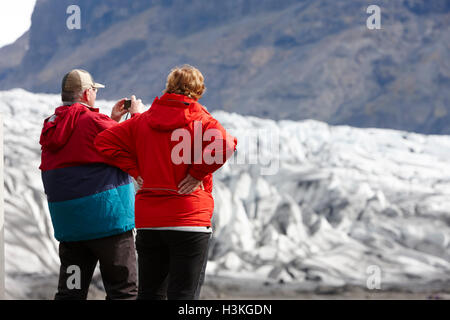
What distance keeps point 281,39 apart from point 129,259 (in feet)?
94.9

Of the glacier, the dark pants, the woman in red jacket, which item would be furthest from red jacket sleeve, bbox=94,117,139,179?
the glacier

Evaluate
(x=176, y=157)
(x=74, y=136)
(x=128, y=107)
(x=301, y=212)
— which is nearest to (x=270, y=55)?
(x=301, y=212)

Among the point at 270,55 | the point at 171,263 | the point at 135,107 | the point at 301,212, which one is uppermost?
the point at 270,55

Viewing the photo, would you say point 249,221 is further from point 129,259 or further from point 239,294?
point 129,259

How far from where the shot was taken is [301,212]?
7719 mm

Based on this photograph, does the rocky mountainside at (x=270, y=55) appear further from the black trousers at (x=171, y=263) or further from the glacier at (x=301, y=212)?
the black trousers at (x=171, y=263)

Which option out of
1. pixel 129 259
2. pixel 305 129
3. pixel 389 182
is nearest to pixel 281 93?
pixel 305 129

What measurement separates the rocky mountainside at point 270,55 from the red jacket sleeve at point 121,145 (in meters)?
22.9

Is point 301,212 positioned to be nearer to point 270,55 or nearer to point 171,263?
point 171,263

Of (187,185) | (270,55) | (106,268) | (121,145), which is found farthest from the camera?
(270,55)

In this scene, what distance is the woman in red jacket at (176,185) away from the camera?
2.20 m

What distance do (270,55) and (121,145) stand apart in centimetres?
2816

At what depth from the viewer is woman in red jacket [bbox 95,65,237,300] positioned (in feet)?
7.23

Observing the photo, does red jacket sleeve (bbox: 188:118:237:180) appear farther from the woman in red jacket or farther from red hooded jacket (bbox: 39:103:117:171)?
red hooded jacket (bbox: 39:103:117:171)
